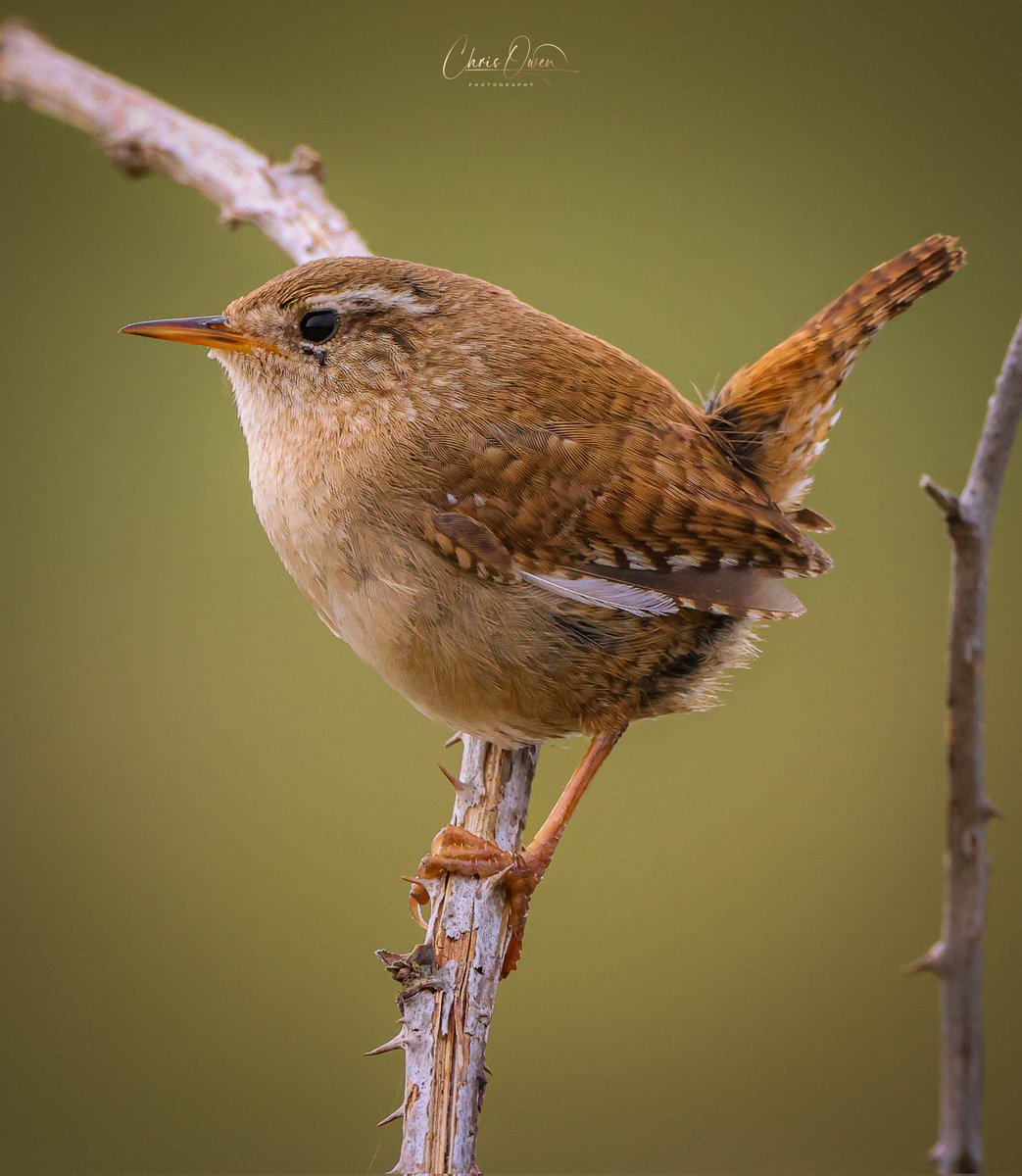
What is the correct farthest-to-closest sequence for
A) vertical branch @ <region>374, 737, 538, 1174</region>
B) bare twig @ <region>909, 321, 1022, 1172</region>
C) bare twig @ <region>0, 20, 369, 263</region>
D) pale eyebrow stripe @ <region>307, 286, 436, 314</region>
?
bare twig @ <region>0, 20, 369, 263</region>, pale eyebrow stripe @ <region>307, 286, 436, 314</region>, vertical branch @ <region>374, 737, 538, 1174</region>, bare twig @ <region>909, 321, 1022, 1172</region>

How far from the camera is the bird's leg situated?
1.69m

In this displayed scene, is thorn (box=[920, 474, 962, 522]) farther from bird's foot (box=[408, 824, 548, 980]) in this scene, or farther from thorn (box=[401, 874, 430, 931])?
thorn (box=[401, 874, 430, 931])

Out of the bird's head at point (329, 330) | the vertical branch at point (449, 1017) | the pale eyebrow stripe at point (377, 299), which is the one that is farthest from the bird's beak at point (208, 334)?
the vertical branch at point (449, 1017)

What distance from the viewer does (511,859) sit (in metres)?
1.70

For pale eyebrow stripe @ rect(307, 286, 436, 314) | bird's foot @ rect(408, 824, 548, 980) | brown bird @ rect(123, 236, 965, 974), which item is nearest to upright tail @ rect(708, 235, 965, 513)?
brown bird @ rect(123, 236, 965, 974)

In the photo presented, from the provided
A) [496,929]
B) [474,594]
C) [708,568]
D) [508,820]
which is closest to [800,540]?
[708,568]

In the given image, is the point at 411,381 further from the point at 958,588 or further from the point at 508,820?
the point at 958,588

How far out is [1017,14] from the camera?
98.1 inches

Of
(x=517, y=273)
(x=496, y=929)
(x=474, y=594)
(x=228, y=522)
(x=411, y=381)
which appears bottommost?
(x=496, y=929)

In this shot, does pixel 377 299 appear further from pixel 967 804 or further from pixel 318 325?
pixel 967 804

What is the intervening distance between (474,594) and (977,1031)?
89 centimetres

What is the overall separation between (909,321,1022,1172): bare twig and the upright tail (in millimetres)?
587

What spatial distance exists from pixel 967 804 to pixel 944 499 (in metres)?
0.37

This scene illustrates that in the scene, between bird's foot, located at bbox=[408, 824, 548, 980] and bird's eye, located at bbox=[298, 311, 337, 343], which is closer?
bird's foot, located at bbox=[408, 824, 548, 980]
